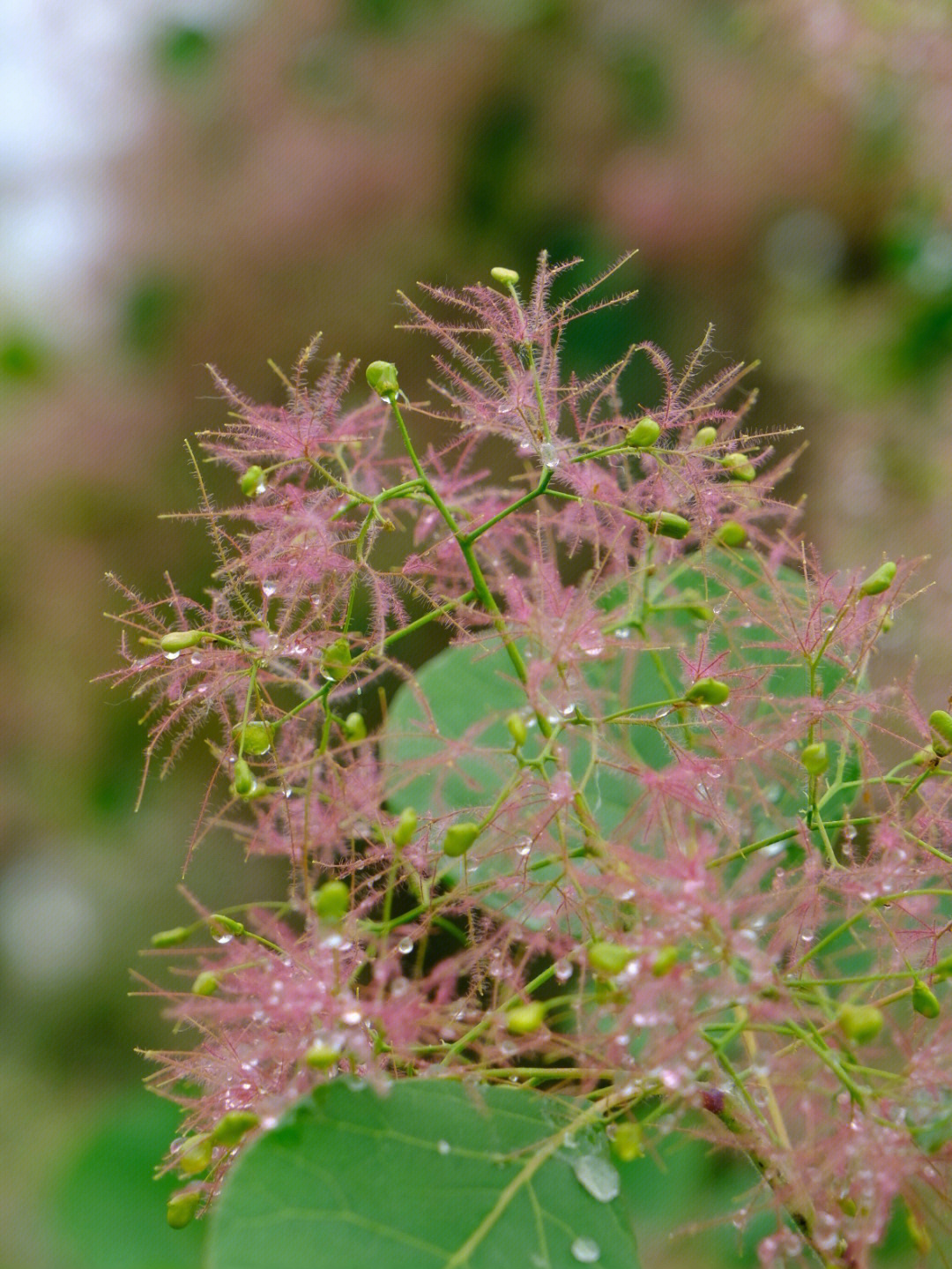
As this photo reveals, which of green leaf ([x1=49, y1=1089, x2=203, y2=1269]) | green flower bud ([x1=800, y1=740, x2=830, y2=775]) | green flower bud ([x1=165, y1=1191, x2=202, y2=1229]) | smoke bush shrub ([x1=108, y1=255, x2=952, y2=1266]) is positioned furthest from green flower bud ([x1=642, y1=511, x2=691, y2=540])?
green leaf ([x1=49, y1=1089, x2=203, y2=1269])

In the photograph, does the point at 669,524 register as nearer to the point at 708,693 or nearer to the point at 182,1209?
the point at 708,693

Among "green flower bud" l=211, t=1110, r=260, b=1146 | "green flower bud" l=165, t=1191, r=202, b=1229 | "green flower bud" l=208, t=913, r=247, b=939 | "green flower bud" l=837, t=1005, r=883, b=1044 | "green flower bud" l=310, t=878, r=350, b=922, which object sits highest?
"green flower bud" l=837, t=1005, r=883, b=1044

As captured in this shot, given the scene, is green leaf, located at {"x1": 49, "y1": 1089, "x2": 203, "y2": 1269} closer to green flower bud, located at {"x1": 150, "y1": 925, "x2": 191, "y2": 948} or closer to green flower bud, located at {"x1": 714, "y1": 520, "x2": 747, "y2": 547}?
green flower bud, located at {"x1": 150, "y1": 925, "x2": 191, "y2": 948}

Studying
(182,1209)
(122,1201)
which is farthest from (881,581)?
(122,1201)

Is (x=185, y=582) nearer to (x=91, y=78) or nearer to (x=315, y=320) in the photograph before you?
(x=315, y=320)

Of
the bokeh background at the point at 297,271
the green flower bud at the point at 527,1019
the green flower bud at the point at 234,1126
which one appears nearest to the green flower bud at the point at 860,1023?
the green flower bud at the point at 527,1019

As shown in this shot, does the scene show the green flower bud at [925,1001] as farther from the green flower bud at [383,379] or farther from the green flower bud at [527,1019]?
the green flower bud at [383,379]
